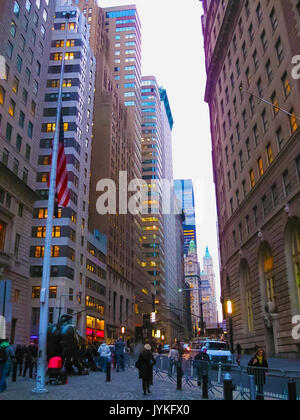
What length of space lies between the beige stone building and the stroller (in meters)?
18.1

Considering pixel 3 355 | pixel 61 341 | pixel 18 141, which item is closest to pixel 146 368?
pixel 3 355

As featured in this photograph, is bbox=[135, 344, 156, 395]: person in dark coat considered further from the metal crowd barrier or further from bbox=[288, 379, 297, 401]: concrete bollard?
bbox=[288, 379, 297, 401]: concrete bollard

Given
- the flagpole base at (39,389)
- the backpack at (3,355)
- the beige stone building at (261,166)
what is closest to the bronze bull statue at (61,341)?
the backpack at (3,355)

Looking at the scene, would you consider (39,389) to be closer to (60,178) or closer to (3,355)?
(3,355)

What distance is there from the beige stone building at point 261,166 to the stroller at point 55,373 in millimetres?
18074

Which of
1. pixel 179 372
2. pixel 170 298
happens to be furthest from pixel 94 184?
pixel 170 298

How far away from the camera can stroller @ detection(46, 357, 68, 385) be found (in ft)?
57.1

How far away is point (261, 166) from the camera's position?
41.8 metres

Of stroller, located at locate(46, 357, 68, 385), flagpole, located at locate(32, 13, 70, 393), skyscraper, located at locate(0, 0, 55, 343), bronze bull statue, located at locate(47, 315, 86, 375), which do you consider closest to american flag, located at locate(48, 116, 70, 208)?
flagpole, located at locate(32, 13, 70, 393)

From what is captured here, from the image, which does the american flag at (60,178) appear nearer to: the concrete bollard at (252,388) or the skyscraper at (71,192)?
the concrete bollard at (252,388)

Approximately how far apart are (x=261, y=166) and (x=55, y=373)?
31.8 m

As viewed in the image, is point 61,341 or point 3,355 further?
point 61,341

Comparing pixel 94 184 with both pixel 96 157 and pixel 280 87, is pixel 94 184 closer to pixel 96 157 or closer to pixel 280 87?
pixel 96 157

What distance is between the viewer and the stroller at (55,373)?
57.1 ft
